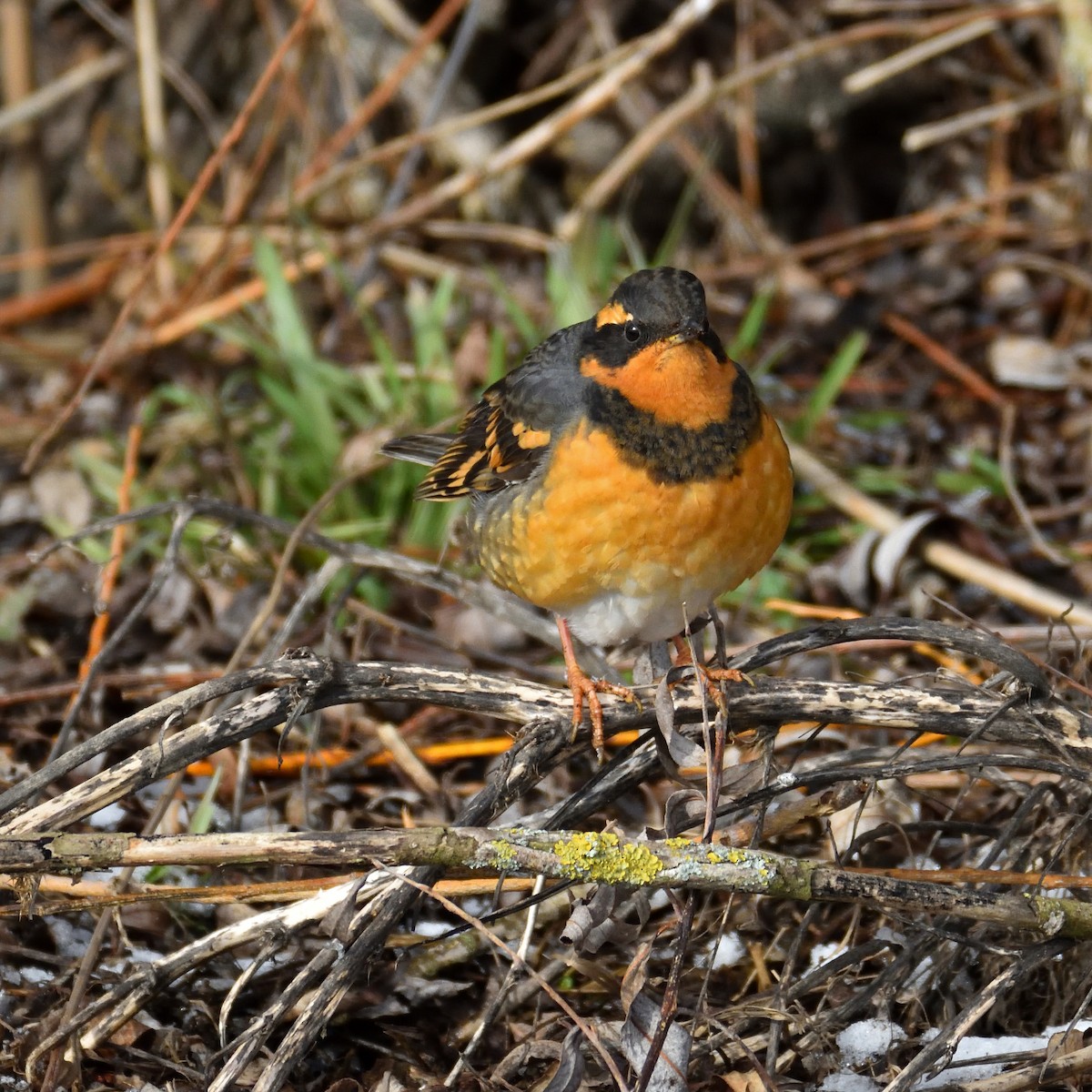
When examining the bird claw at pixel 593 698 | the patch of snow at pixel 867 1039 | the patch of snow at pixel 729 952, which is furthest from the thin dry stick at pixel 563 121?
the patch of snow at pixel 867 1039

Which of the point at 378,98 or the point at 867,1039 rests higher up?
the point at 378,98

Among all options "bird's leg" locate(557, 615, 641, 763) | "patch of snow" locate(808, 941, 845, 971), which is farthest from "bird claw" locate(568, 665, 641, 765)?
"patch of snow" locate(808, 941, 845, 971)

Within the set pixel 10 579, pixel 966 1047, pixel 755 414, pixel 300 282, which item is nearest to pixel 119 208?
pixel 300 282

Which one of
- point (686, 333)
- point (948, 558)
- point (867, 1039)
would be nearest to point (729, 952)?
point (867, 1039)

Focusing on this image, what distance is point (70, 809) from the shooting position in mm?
2961

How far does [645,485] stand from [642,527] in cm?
11

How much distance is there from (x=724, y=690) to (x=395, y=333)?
4.46 m

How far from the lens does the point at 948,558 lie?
5227 mm

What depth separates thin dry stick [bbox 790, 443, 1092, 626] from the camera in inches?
194

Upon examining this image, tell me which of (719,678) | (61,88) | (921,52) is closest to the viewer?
(719,678)

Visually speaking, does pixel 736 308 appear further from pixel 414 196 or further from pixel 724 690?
pixel 724 690

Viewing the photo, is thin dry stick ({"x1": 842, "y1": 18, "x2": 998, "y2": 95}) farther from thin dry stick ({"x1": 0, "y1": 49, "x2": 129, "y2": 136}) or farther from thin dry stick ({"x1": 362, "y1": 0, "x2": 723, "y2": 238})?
thin dry stick ({"x1": 0, "y1": 49, "x2": 129, "y2": 136})

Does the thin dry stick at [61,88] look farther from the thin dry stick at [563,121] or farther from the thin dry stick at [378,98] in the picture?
the thin dry stick at [563,121]

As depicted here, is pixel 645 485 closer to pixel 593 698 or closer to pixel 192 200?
pixel 593 698
